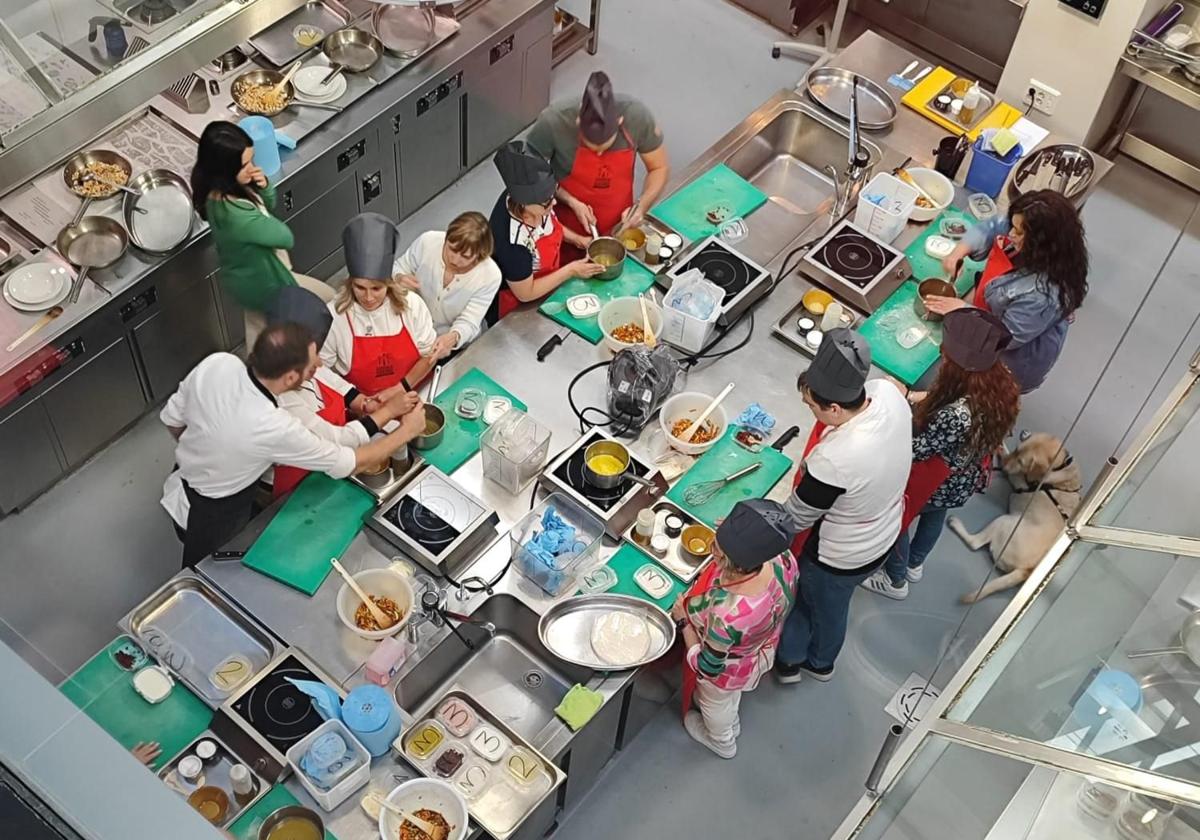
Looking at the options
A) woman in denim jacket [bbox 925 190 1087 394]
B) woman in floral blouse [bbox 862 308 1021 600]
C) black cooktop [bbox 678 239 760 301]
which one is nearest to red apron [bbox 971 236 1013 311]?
woman in denim jacket [bbox 925 190 1087 394]

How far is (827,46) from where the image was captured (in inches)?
307

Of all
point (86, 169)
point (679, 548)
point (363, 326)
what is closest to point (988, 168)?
point (679, 548)

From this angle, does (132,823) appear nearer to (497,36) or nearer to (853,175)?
(853,175)

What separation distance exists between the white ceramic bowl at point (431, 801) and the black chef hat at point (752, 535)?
46.7 inches

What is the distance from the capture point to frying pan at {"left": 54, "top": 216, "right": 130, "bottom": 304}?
203 inches

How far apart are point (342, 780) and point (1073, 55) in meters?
5.62

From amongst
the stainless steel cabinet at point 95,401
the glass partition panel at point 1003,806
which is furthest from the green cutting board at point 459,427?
the glass partition panel at point 1003,806

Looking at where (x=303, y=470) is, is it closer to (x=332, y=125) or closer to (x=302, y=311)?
(x=302, y=311)

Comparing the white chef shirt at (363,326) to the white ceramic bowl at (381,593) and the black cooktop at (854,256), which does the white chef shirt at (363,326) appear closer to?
the white ceramic bowl at (381,593)

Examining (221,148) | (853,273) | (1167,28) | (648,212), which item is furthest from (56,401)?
(1167,28)

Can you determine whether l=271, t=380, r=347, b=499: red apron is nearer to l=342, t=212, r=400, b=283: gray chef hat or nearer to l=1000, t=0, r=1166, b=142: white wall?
l=342, t=212, r=400, b=283: gray chef hat

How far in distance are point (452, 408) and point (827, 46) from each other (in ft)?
14.1

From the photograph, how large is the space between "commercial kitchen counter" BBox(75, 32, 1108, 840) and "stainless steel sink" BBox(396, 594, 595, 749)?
6 cm

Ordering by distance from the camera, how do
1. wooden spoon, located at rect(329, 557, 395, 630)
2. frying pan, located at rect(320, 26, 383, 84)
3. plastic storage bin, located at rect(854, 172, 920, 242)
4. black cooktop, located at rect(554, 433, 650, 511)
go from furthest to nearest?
frying pan, located at rect(320, 26, 383, 84), plastic storage bin, located at rect(854, 172, 920, 242), black cooktop, located at rect(554, 433, 650, 511), wooden spoon, located at rect(329, 557, 395, 630)
